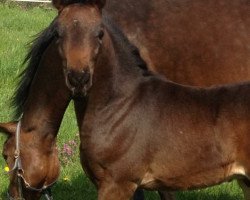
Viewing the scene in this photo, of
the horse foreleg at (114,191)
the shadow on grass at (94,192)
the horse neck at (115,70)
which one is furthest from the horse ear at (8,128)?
the shadow on grass at (94,192)

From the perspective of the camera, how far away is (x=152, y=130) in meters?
4.07

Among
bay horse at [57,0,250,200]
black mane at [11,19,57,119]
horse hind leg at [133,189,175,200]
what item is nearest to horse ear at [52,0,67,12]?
bay horse at [57,0,250,200]

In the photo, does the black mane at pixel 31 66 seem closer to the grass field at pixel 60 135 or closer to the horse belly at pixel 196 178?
the grass field at pixel 60 135

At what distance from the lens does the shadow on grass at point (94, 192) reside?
563cm

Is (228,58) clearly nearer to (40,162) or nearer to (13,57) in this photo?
(40,162)

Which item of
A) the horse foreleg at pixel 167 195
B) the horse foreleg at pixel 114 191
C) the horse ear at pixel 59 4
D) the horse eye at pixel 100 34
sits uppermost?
the horse ear at pixel 59 4

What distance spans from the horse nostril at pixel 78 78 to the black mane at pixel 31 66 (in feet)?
1.94

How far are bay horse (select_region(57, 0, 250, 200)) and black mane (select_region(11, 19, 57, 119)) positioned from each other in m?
0.38

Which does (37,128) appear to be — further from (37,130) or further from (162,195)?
(162,195)

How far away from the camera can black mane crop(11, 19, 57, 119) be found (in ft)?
13.8

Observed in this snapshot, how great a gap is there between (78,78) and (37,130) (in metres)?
0.81

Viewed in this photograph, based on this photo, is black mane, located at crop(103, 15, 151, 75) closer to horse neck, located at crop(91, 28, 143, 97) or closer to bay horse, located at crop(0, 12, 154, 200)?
horse neck, located at crop(91, 28, 143, 97)

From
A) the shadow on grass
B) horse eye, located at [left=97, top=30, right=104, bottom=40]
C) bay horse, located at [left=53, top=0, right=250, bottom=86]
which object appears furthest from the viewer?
the shadow on grass

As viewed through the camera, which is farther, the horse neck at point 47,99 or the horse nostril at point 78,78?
the horse neck at point 47,99
